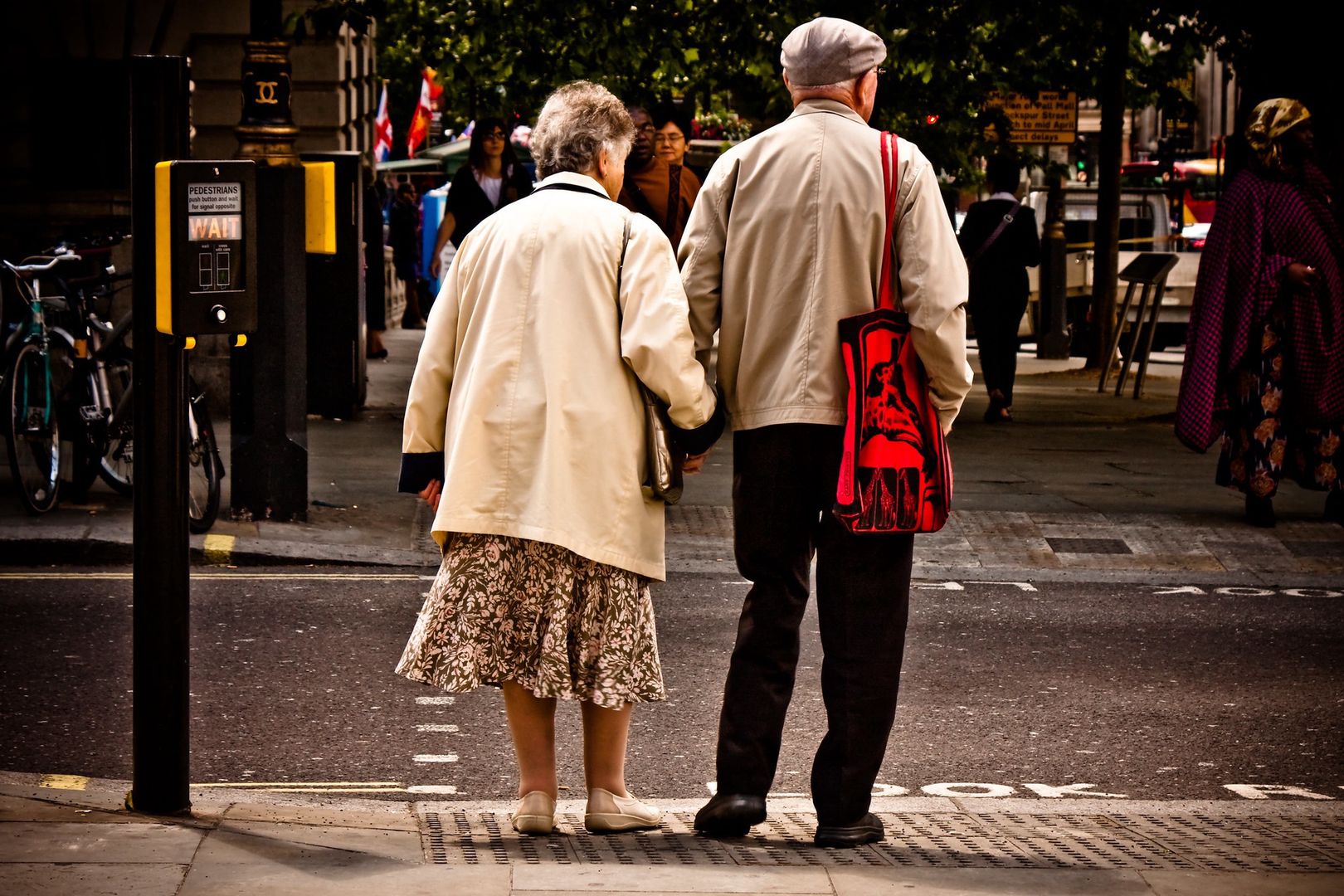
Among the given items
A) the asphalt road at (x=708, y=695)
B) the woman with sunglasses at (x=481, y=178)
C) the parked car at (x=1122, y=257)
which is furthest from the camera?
the parked car at (x=1122, y=257)

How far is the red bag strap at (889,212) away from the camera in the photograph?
4535mm

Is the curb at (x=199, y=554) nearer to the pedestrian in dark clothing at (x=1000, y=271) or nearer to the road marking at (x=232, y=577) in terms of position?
the road marking at (x=232, y=577)

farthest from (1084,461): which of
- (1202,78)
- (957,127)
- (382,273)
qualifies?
(1202,78)

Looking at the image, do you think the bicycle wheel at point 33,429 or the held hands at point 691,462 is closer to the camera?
the held hands at point 691,462

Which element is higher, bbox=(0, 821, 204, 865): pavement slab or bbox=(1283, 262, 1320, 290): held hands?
bbox=(1283, 262, 1320, 290): held hands

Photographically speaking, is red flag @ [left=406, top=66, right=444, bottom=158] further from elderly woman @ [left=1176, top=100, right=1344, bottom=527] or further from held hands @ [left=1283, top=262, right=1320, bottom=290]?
held hands @ [left=1283, top=262, right=1320, bottom=290]

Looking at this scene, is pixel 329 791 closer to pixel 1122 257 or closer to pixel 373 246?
pixel 373 246

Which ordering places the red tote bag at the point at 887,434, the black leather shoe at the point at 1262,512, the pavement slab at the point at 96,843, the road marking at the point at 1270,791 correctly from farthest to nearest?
the black leather shoe at the point at 1262,512 < the road marking at the point at 1270,791 < the red tote bag at the point at 887,434 < the pavement slab at the point at 96,843

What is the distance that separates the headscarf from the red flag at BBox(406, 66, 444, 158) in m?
23.7

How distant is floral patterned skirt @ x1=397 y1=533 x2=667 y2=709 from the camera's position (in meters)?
4.52

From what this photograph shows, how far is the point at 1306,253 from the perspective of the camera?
923 centimetres

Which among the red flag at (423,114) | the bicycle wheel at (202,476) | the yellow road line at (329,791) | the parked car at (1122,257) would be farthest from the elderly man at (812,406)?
the red flag at (423,114)

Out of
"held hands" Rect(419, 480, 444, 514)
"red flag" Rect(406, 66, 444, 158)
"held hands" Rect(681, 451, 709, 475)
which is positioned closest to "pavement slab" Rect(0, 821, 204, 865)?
"held hands" Rect(419, 480, 444, 514)

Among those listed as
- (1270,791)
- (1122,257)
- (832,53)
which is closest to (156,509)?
(832,53)
